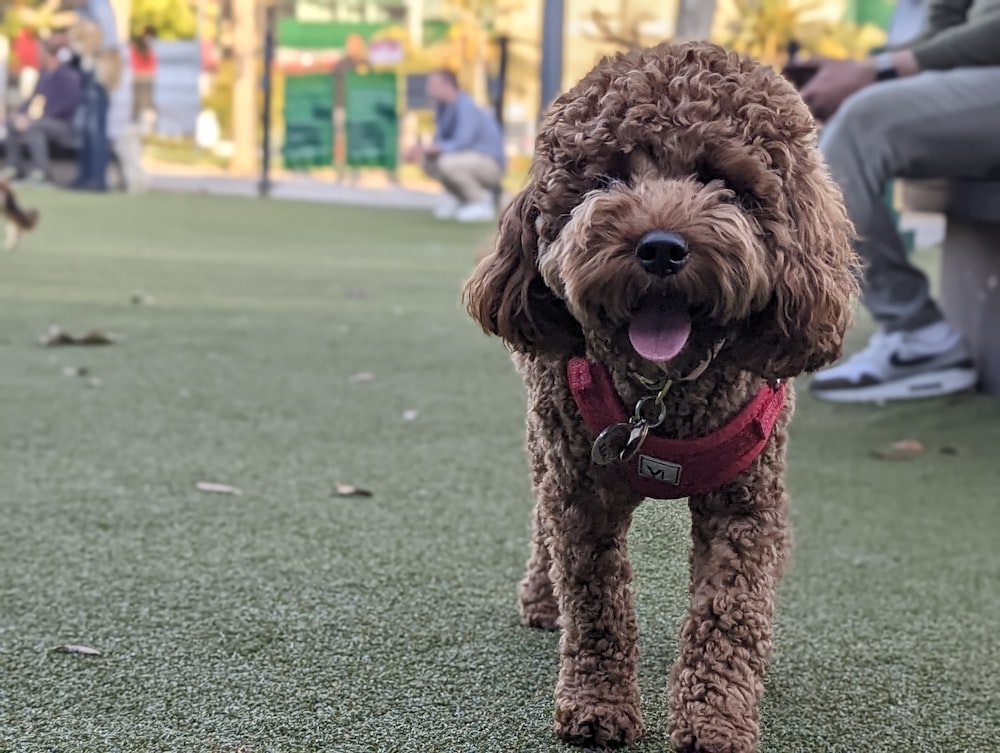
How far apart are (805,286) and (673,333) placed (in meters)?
0.18

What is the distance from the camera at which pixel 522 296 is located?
5.63 feet

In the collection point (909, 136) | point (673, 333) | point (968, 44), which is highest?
point (968, 44)

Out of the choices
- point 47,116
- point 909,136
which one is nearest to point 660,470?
point 909,136

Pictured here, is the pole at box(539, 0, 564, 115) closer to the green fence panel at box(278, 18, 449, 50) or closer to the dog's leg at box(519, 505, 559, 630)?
the green fence panel at box(278, 18, 449, 50)

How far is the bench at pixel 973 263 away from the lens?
4.41 metres

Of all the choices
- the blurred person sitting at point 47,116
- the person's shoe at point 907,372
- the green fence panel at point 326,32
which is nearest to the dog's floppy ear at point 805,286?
the person's shoe at point 907,372

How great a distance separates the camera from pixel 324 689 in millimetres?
1999

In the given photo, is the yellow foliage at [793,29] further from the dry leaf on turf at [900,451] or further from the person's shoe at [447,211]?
the dry leaf on turf at [900,451]

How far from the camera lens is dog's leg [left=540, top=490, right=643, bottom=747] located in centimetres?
184

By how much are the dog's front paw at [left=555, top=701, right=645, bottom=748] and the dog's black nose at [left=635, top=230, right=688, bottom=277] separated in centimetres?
69

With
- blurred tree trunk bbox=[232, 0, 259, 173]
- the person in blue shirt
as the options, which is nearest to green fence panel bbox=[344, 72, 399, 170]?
blurred tree trunk bbox=[232, 0, 259, 173]

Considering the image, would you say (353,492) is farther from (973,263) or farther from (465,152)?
(465,152)

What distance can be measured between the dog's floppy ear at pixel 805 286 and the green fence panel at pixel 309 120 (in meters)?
17.2

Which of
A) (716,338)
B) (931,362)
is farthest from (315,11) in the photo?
(716,338)
